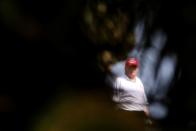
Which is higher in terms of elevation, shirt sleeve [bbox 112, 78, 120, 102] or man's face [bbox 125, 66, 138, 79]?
man's face [bbox 125, 66, 138, 79]

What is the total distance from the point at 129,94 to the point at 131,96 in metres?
0.01

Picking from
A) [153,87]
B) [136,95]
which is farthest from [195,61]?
[136,95]

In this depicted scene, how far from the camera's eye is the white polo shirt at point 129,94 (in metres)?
1.06

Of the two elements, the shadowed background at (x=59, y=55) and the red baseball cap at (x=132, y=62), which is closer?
the shadowed background at (x=59, y=55)

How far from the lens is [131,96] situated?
129cm

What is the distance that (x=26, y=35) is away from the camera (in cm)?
93

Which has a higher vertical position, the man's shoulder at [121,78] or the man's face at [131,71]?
the man's face at [131,71]

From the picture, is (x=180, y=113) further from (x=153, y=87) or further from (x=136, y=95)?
(x=136, y=95)

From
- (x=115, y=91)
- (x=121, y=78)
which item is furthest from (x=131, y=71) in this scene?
(x=115, y=91)

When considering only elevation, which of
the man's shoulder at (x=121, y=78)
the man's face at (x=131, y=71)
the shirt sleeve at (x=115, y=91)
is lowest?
the shirt sleeve at (x=115, y=91)

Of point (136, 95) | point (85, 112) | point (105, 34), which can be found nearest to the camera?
point (85, 112)

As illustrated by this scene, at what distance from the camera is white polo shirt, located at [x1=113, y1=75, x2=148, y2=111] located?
1.06 m

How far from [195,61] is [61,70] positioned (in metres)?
0.25

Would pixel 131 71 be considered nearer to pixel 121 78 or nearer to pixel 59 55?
pixel 121 78
